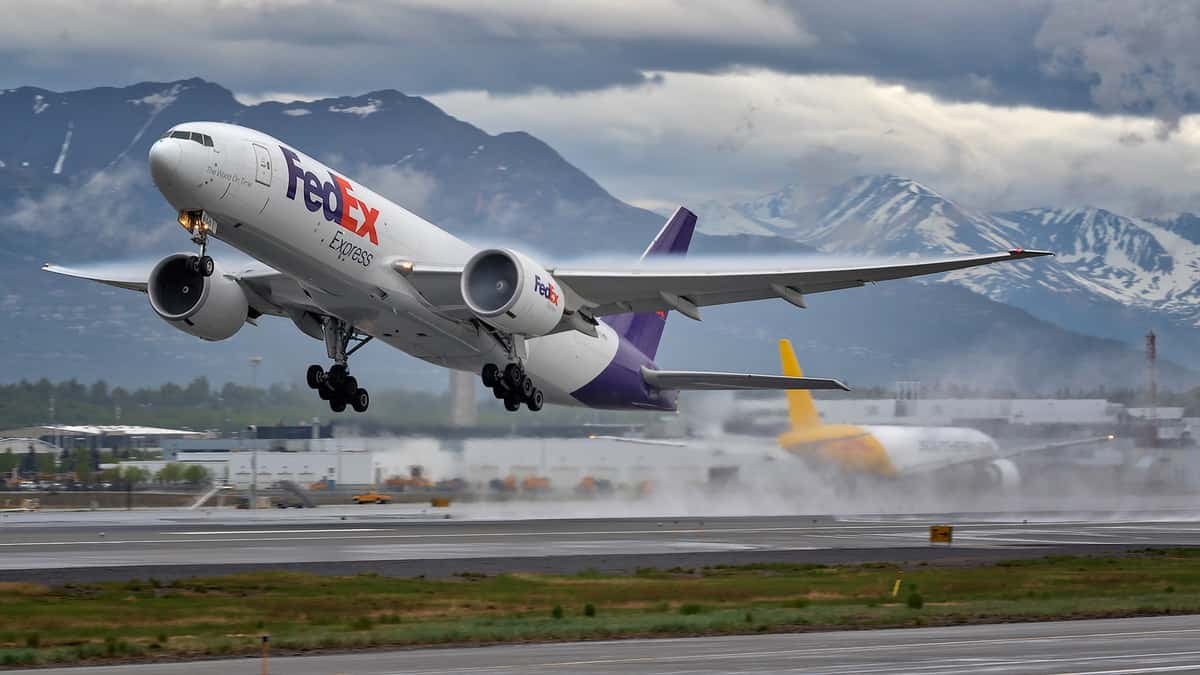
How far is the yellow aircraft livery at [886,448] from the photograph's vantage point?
67.8 meters

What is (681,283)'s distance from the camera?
1578 inches

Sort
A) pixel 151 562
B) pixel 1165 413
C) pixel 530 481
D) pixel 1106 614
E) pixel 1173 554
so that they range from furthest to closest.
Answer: pixel 1165 413 → pixel 530 481 → pixel 1173 554 → pixel 151 562 → pixel 1106 614

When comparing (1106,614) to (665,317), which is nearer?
(1106,614)

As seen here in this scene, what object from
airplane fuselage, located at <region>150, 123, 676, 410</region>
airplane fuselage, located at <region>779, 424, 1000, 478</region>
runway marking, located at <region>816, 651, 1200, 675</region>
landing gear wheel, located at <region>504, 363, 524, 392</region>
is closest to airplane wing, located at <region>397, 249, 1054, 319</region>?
airplane fuselage, located at <region>150, 123, 676, 410</region>

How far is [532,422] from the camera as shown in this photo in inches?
2613

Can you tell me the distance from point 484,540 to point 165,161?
818 inches

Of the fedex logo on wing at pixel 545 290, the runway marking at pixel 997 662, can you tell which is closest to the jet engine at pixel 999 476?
the fedex logo on wing at pixel 545 290

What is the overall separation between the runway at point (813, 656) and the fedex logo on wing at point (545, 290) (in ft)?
42.0

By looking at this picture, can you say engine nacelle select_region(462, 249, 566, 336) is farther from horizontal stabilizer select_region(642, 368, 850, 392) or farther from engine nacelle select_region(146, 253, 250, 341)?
horizontal stabilizer select_region(642, 368, 850, 392)

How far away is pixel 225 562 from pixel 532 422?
87.6 ft

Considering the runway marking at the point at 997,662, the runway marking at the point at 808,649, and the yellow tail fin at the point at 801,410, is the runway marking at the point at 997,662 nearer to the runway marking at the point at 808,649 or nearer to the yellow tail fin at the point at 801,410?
the runway marking at the point at 808,649

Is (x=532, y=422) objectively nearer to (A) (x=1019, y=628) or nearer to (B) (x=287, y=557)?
(B) (x=287, y=557)

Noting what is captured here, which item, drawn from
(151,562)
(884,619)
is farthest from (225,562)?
(884,619)

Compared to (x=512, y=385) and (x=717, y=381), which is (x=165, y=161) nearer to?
(x=512, y=385)
